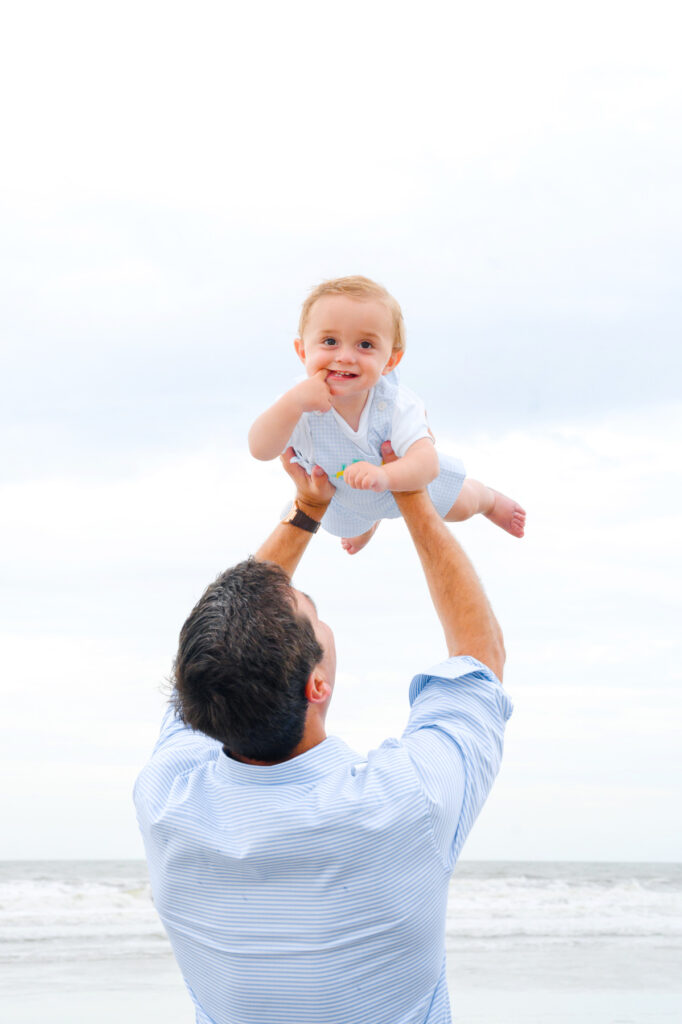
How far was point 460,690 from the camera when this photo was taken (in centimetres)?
218

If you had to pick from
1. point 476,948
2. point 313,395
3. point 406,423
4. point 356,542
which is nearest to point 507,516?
point 356,542

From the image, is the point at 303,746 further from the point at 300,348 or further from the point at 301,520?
the point at 300,348

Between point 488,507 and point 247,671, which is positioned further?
point 488,507

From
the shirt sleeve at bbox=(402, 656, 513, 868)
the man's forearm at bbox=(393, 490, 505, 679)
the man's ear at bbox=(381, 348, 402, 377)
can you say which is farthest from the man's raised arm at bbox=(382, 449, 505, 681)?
the man's ear at bbox=(381, 348, 402, 377)

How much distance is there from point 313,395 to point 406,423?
0.36m

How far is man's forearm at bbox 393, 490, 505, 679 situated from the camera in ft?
7.72

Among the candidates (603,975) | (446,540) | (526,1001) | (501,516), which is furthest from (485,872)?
(446,540)

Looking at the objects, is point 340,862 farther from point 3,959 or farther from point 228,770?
point 3,959

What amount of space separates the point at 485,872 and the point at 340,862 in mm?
15347

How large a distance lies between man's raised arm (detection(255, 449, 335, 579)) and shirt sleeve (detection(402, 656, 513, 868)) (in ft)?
2.61

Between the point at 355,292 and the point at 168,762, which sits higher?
the point at 355,292

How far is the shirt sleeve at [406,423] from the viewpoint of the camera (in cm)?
329

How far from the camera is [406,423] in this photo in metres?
3.32

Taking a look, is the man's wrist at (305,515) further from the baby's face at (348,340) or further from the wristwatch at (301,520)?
the baby's face at (348,340)
